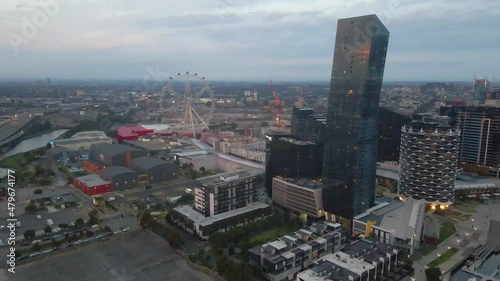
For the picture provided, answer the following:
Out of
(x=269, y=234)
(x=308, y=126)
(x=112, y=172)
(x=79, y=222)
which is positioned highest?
(x=308, y=126)

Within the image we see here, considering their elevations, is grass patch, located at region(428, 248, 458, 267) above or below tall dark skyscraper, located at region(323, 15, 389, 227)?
below

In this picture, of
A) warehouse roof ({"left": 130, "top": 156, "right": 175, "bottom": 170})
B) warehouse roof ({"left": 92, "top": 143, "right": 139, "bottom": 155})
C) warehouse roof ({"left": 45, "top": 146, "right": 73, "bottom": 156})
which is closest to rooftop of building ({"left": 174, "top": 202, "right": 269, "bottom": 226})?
warehouse roof ({"left": 130, "top": 156, "right": 175, "bottom": 170})

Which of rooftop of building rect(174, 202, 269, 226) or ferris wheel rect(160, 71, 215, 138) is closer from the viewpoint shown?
rooftop of building rect(174, 202, 269, 226)

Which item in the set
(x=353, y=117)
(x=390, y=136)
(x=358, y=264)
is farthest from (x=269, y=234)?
(x=390, y=136)

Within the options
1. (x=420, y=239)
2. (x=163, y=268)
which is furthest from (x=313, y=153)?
(x=163, y=268)

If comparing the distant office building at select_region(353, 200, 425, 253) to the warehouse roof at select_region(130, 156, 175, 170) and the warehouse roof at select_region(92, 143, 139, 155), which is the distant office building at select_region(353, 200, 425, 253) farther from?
the warehouse roof at select_region(92, 143, 139, 155)

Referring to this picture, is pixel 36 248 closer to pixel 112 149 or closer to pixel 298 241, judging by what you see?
pixel 298 241
